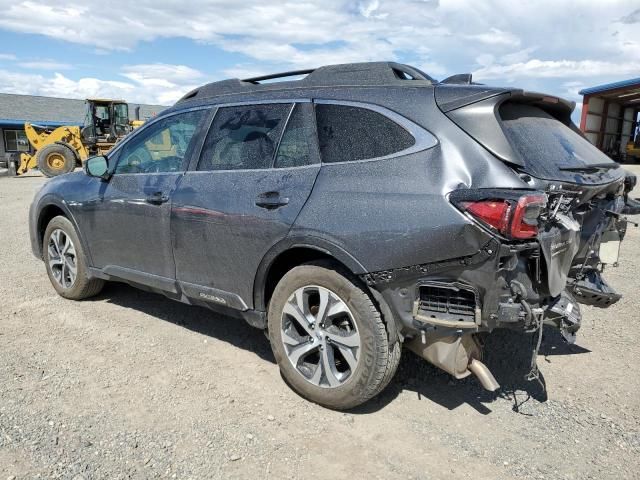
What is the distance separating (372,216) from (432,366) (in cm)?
154

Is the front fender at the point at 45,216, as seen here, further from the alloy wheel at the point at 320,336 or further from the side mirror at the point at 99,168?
the alloy wheel at the point at 320,336

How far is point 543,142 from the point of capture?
126 inches

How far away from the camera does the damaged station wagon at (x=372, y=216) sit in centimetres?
277

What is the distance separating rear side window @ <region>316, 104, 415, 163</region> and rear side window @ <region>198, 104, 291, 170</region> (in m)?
0.36

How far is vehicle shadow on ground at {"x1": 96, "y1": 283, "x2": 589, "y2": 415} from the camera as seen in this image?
3555 mm

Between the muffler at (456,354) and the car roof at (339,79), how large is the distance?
4.75 ft

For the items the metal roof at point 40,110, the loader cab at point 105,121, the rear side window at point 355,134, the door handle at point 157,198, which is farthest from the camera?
the metal roof at point 40,110

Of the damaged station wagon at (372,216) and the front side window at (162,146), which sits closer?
the damaged station wagon at (372,216)

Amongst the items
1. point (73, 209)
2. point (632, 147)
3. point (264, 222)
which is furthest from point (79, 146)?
point (632, 147)

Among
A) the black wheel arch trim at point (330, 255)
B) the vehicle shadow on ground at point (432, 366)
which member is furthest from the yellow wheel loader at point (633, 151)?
the black wheel arch trim at point (330, 255)

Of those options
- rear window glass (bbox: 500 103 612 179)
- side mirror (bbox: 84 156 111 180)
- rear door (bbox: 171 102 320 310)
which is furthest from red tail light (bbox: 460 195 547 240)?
side mirror (bbox: 84 156 111 180)

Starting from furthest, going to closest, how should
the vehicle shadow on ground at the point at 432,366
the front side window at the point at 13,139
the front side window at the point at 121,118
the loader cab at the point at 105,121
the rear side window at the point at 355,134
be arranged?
the front side window at the point at 13,139, the front side window at the point at 121,118, the loader cab at the point at 105,121, the vehicle shadow on ground at the point at 432,366, the rear side window at the point at 355,134

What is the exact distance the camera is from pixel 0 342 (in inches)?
169

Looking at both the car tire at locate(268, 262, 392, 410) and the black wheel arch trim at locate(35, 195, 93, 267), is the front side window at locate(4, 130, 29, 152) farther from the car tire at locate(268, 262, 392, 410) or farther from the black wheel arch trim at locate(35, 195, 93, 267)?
the car tire at locate(268, 262, 392, 410)
